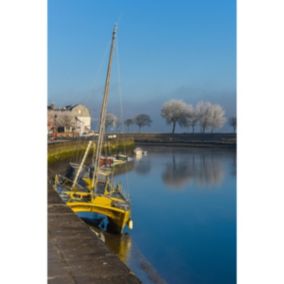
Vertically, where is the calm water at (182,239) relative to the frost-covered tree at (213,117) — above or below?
below

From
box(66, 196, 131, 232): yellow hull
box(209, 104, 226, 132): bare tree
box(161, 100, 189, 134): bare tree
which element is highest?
box(161, 100, 189, 134): bare tree

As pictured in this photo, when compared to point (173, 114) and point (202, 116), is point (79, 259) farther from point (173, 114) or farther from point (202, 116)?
point (173, 114)

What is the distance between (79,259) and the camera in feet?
4.51

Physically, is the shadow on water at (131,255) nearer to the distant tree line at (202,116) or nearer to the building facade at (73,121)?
the distant tree line at (202,116)

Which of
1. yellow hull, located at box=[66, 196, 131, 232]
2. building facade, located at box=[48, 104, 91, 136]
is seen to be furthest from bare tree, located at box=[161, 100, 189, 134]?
building facade, located at box=[48, 104, 91, 136]

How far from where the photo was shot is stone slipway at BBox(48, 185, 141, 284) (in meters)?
1.21

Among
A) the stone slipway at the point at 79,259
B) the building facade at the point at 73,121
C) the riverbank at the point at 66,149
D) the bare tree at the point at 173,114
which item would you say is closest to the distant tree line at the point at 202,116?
the bare tree at the point at 173,114

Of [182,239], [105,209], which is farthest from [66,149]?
[182,239]

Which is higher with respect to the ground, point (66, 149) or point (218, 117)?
point (218, 117)

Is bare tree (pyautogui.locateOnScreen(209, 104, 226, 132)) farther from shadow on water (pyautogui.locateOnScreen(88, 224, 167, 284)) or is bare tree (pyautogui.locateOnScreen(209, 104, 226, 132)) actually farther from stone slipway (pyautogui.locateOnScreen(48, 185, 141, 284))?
shadow on water (pyautogui.locateOnScreen(88, 224, 167, 284))

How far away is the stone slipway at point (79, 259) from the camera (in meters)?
1.21
